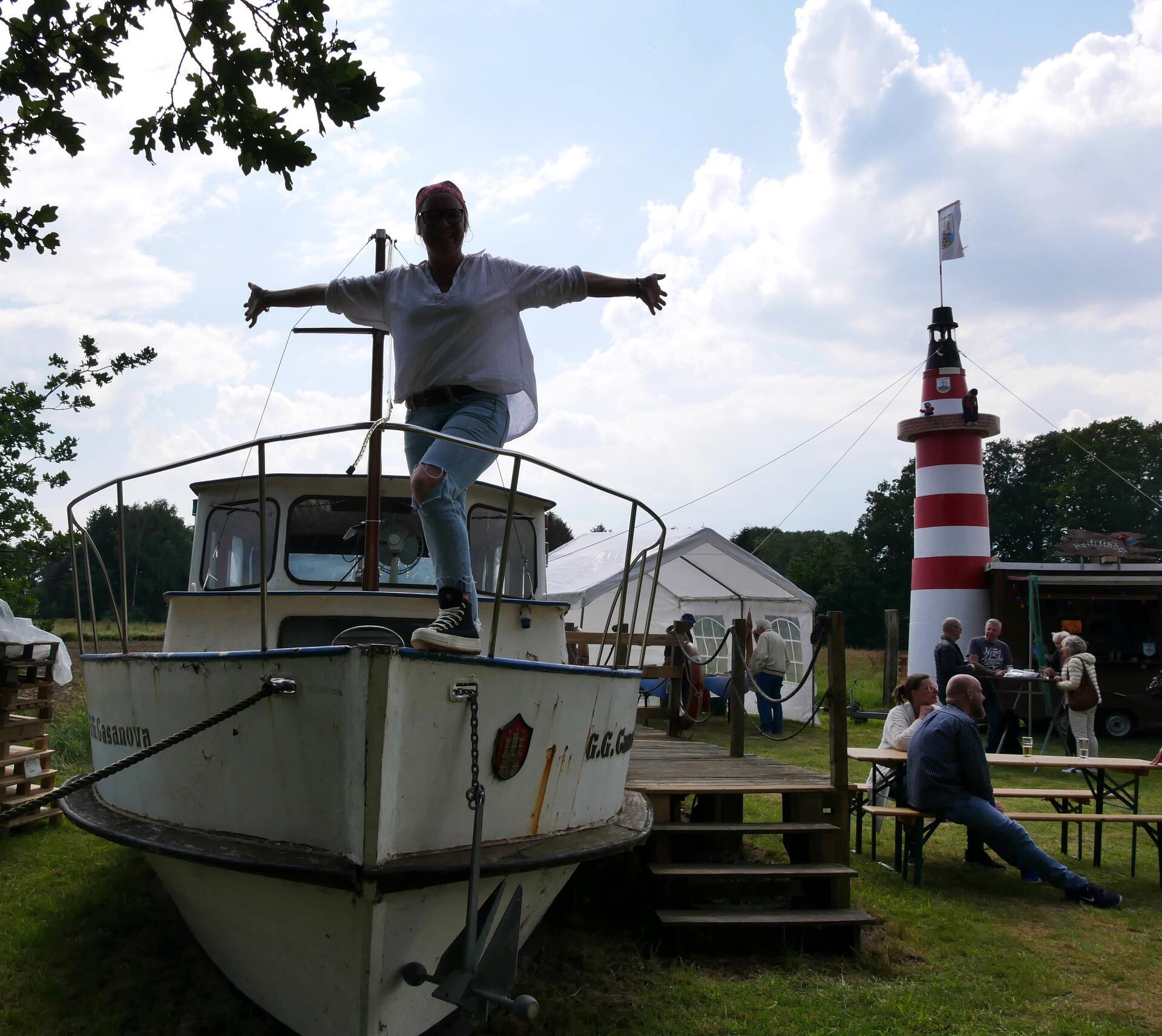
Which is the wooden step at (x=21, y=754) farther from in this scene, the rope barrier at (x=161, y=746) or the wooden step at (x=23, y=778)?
the rope barrier at (x=161, y=746)

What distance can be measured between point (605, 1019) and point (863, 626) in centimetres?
4254

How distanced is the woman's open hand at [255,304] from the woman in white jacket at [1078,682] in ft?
30.3

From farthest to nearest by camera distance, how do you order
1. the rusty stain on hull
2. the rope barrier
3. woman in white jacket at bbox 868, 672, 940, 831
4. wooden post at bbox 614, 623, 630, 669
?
woman in white jacket at bbox 868, 672, 940, 831 < wooden post at bbox 614, 623, 630, 669 < the rusty stain on hull < the rope barrier

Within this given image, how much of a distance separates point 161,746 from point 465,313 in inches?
68.8

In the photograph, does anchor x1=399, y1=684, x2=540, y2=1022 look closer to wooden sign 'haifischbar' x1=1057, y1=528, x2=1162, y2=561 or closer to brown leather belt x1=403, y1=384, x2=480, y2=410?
brown leather belt x1=403, y1=384, x2=480, y2=410

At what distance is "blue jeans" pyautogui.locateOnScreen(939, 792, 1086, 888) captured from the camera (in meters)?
5.72

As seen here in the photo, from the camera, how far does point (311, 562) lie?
5.50 meters

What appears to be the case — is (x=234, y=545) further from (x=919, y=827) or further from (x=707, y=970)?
(x=919, y=827)

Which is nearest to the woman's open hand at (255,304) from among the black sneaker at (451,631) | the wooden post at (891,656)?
the black sneaker at (451,631)

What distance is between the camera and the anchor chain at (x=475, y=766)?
10.6ft

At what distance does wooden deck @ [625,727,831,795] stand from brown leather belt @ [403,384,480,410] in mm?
2284

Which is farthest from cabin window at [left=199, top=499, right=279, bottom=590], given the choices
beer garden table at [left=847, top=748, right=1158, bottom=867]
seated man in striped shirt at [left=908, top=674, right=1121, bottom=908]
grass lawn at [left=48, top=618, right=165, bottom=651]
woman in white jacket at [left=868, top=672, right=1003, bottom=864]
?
grass lawn at [left=48, top=618, right=165, bottom=651]

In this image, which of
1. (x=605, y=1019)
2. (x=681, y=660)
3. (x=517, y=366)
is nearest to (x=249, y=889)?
(x=605, y=1019)

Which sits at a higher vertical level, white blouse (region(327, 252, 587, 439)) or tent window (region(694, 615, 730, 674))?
white blouse (region(327, 252, 587, 439))
